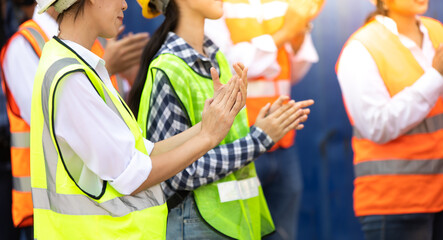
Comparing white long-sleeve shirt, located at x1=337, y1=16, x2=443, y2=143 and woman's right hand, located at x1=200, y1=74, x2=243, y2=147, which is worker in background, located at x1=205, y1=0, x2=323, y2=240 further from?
woman's right hand, located at x1=200, y1=74, x2=243, y2=147

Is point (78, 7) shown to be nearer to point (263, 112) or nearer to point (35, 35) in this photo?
point (263, 112)

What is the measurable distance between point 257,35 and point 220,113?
127 cm

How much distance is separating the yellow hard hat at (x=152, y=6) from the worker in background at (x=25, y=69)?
31 cm

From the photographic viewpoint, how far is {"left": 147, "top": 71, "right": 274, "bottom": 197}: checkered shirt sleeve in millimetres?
2123

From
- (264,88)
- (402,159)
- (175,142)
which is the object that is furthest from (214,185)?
(264,88)

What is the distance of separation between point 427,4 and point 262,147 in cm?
99

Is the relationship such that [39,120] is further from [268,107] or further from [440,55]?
[440,55]

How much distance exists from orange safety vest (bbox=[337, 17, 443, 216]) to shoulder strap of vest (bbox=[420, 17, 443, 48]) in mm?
155

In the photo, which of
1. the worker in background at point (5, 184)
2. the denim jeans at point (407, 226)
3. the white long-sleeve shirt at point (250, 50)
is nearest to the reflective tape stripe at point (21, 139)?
the worker in background at point (5, 184)

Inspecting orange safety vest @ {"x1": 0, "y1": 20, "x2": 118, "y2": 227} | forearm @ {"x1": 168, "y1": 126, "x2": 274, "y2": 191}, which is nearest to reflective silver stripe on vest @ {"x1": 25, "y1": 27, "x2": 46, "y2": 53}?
orange safety vest @ {"x1": 0, "y1": 20, "x2": 118, "y2": 227}

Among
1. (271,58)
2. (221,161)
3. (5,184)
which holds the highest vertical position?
(271,58)

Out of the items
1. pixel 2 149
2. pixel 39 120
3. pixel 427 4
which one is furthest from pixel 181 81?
pixel 2 149

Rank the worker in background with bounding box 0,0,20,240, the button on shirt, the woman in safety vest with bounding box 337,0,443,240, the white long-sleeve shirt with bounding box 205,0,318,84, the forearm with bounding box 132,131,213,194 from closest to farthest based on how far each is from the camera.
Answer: the button on shirt
the forearm with bounding box 132,131,213,194
the woman in safety vest with bounding box 337,0,443,240
the white long-sleeve shirt with bounding box 205,0,318,84
the worker in background with bounding box 0,0,20,240

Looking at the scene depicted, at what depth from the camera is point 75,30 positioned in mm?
1766
